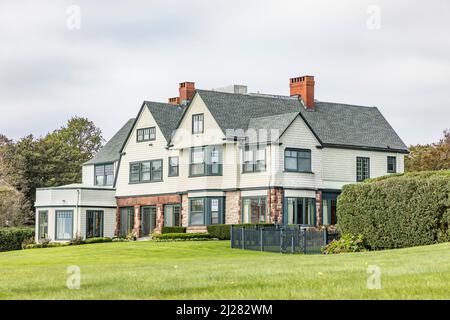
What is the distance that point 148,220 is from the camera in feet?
201

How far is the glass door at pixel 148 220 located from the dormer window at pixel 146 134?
Result: 15.3 feet

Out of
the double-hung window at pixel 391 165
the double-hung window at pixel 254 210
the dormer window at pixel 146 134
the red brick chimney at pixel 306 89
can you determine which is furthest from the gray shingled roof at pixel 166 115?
the double-hung window at pixel 391 165

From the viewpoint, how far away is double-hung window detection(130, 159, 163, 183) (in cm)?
6059

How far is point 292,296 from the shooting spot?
581 inches

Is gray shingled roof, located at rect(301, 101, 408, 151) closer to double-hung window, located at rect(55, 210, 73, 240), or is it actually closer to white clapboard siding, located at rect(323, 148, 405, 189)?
white clapboard siding, located at rect(323, 148, 405, 189)

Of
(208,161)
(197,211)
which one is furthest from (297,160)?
(197,211)

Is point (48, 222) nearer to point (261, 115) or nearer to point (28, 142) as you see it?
point (261, 115)

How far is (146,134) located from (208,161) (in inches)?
280

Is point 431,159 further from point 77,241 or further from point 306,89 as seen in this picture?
point 77,241

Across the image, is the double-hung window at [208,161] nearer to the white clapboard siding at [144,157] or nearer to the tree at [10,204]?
the white clapboard siding at [144,157]

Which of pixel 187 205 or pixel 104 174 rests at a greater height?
pixel 104 174

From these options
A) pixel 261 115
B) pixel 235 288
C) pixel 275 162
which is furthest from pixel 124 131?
pixel 235 288

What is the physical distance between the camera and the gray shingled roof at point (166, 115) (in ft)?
197

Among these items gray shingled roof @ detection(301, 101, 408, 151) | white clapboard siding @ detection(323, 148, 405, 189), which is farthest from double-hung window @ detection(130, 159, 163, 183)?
white clapboard siding @ detection(323, 148, 405, 189)
